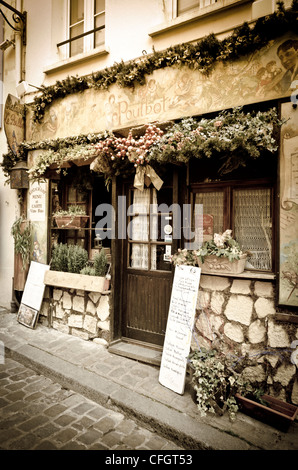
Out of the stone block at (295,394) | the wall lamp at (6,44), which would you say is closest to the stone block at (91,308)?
the stone block at (295,394)

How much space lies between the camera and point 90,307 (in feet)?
17.1

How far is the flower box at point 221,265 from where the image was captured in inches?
141

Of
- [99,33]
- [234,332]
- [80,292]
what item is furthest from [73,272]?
[99,33]

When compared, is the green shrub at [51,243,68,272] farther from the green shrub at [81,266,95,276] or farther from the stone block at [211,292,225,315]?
the stone block at [211,292,225,315]

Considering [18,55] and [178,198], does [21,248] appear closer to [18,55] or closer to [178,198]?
[178,198]

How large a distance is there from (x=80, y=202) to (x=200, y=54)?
11.7 feet

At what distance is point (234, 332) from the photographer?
3699 mm

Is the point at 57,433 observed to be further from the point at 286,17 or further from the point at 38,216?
the point at 286,17

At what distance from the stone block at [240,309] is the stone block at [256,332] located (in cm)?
8

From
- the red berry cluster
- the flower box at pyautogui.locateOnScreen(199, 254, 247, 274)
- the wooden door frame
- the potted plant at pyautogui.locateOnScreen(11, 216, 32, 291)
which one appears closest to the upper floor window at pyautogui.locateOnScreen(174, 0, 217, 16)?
the red berry cluster

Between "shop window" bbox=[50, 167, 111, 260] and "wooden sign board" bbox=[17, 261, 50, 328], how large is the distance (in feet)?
2.01

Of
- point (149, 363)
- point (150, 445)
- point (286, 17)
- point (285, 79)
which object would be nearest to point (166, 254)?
point (149, 363)

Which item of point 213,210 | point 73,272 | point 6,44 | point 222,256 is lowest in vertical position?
point 73,272

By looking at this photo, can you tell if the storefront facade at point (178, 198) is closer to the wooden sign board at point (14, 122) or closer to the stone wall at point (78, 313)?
the stone wall at point (78, 313)
